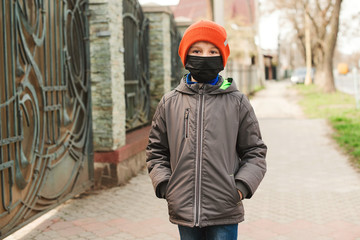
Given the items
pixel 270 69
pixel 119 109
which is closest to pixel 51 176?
pixel 119 109

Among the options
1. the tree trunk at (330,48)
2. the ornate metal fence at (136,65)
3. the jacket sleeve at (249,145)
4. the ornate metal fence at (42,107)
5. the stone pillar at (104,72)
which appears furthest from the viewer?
the tree trunk at (330,48)

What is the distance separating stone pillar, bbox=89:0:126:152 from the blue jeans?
4339mm

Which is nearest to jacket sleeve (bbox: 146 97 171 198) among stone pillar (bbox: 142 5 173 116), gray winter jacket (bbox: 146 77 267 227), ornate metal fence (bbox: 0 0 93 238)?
gray winter jacket (bbox: 146 77 267 227)

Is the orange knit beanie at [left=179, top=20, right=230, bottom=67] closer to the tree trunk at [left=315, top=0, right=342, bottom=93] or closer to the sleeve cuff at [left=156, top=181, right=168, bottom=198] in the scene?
the sleeve cuff at [left=156, top=181, right=168, bottom=198]

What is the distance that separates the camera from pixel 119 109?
288 inches

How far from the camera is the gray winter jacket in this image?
2568 millimetres

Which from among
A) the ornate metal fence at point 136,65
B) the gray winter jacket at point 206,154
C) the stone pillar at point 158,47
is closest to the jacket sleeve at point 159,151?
the gray winter jacket at point 206,154

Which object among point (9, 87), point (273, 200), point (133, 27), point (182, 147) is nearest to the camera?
point (182, 147)

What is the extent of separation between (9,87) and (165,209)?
228 centimetres

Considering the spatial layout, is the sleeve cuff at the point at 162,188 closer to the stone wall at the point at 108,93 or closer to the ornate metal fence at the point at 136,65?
the stone wall at the point at 108,93

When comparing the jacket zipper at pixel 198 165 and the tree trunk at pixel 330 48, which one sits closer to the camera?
the jacket zipper at pixel 198 165

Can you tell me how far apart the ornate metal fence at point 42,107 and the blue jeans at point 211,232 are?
226 cm

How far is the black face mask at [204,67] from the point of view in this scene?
2684mm

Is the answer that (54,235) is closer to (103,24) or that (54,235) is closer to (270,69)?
(103,24)
